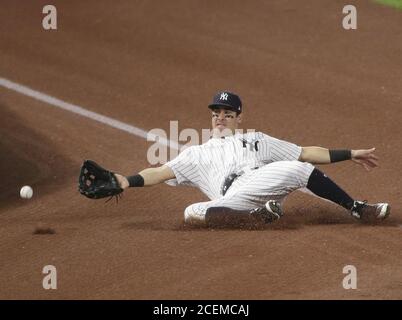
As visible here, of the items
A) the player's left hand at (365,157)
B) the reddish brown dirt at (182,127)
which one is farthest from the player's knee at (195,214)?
the player's left hand at (365,157)

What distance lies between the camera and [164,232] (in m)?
9.46

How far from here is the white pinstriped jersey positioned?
9.73 metres

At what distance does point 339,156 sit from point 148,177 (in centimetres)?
138

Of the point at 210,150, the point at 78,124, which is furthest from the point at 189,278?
the point at 78,124

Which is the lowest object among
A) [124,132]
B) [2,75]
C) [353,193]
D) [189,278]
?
[189,278]

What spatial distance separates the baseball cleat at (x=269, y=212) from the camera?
928cm

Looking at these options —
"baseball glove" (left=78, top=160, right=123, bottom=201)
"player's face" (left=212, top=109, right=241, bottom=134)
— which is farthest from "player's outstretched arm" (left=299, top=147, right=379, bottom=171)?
"baseball glove" (left=78, top=160, right=123, bottom=201)

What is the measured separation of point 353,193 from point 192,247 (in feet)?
6.18

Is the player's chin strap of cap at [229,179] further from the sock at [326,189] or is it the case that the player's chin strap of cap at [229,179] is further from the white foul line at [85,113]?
the white foul line at [85,113]

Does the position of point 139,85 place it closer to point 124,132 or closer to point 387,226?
point 124,132

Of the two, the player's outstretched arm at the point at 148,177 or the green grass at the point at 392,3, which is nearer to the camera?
the player's outstretched arm at the point at 148,177

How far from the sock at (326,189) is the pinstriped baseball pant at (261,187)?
4cm

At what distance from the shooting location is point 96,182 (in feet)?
30.9

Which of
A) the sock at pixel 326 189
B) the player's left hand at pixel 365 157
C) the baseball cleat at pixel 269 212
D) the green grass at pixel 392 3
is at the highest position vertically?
the green grass at pixel 392 3
